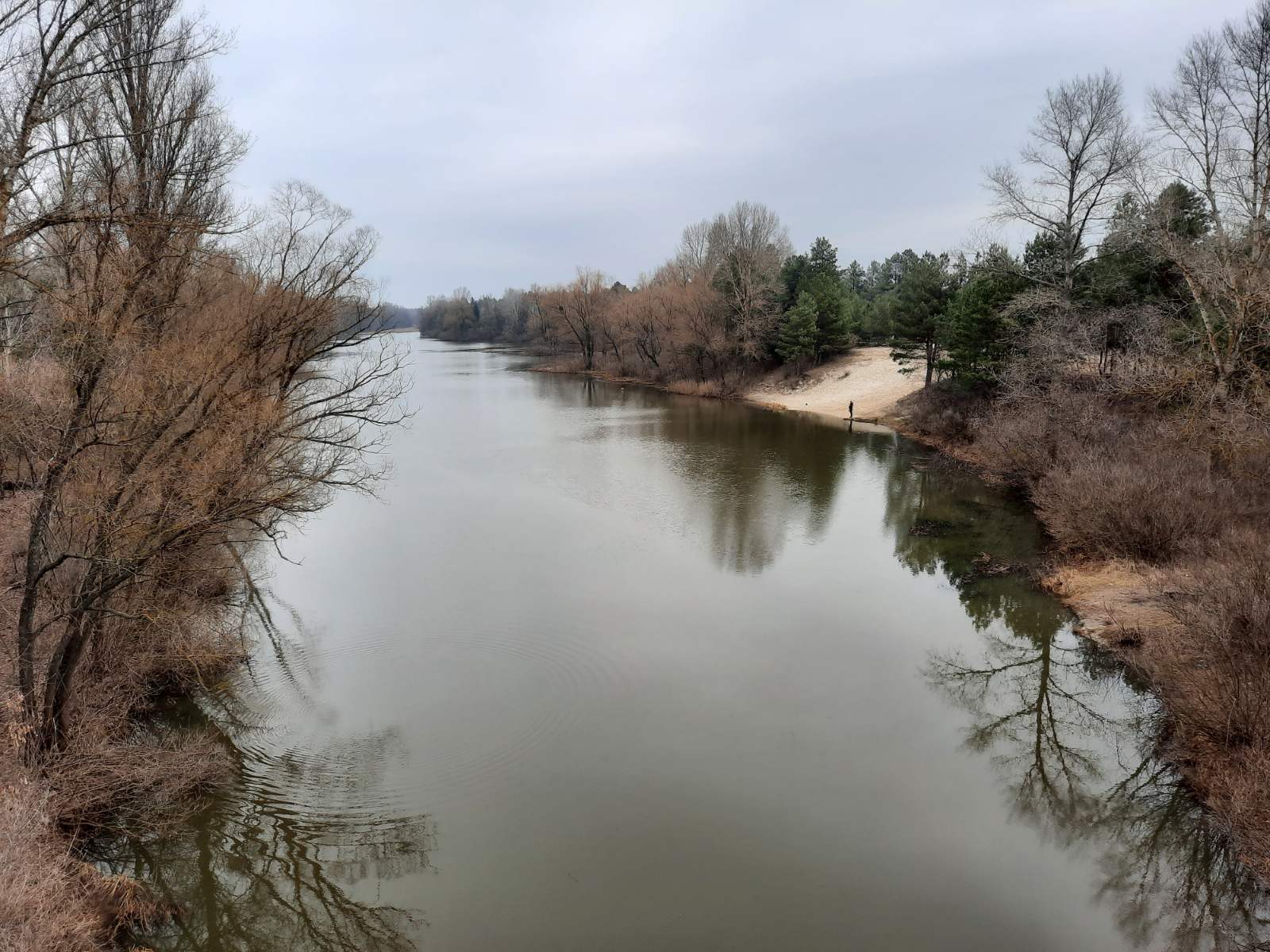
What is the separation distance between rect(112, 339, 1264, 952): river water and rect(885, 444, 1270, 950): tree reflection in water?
1.4 inches

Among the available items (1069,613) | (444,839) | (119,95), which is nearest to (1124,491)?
(1069,613)

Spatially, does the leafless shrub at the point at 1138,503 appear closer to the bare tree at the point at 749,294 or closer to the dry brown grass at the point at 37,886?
the dry brown grass at the point at 37,886

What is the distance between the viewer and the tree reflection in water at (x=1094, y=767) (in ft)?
22.9

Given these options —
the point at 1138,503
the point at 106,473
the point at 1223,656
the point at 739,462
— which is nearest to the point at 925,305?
the point at 739,462

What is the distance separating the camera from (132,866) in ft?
24.7

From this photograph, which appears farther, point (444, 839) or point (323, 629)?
point (323, 629)

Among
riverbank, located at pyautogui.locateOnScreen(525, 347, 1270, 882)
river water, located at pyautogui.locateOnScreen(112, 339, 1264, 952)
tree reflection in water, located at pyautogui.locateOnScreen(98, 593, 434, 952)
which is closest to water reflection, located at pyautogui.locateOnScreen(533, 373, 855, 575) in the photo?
river water, located at pyautogui.locateOnScreen(112, 339, 1264, 952)

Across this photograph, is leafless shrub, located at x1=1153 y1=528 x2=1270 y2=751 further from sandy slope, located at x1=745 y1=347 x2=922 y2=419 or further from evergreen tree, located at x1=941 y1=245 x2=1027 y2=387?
sandy slope, located at x1=745 y1=347 x2=922 y2=419

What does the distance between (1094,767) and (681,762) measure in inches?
204

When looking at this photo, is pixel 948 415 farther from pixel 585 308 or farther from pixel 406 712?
pixel 585 308

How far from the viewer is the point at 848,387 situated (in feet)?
133

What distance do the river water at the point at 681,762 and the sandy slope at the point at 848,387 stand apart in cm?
2032

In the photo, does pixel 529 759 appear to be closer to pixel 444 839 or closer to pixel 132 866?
pixel 444 839

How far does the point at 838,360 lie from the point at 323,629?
37.9 m
